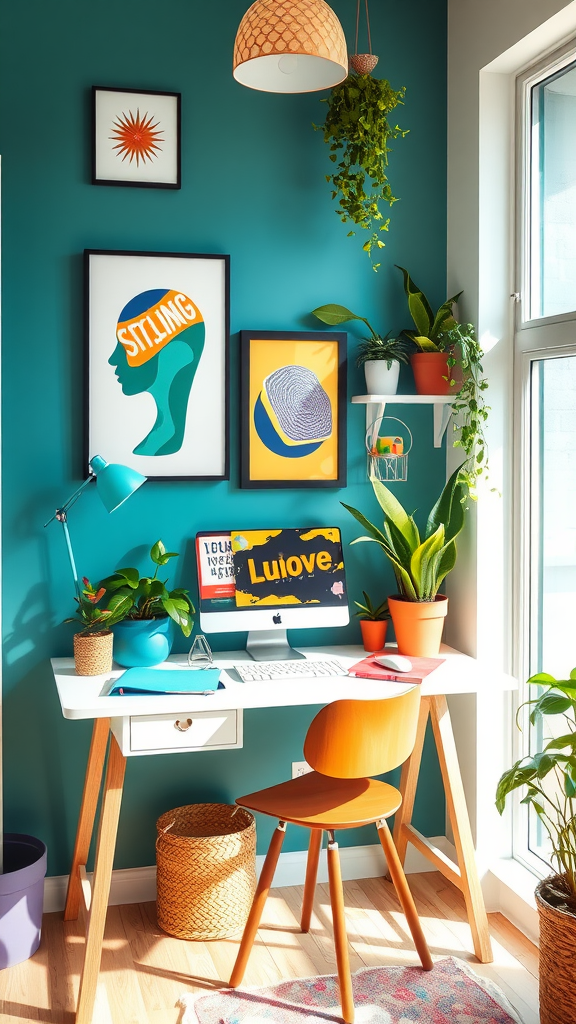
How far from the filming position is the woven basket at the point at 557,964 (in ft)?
6.86

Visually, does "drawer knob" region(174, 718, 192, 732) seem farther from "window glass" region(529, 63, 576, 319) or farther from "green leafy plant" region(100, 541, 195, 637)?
"window glass" region(529, 63, 576, 319)

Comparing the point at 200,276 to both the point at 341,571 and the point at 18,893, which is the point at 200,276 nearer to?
the point at 341,571

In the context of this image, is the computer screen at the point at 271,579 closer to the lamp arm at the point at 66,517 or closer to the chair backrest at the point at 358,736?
the lamp arm at the point at 66,517

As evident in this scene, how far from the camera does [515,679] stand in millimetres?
2621

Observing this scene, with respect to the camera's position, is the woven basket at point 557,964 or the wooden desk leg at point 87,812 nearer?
the woven basket at point 557,964

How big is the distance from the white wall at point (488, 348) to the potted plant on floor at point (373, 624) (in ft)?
0.87

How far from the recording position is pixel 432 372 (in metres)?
2.92

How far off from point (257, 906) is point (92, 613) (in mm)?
911

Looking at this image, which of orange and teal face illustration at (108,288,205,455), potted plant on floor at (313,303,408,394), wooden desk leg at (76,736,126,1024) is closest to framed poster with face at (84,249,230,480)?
orange and teal face illustration at (108,288,205,455)

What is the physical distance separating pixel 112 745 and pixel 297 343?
1.36 meters

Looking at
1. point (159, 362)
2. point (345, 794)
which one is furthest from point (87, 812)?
point (159, 362)

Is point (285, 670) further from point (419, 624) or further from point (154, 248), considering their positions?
point (154, 248)

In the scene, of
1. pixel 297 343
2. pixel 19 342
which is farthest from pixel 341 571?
pixel 19 342

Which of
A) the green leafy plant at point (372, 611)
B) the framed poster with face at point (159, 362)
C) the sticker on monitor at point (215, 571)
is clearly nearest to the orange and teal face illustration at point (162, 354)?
the framed poster with face at point (159, 362)
